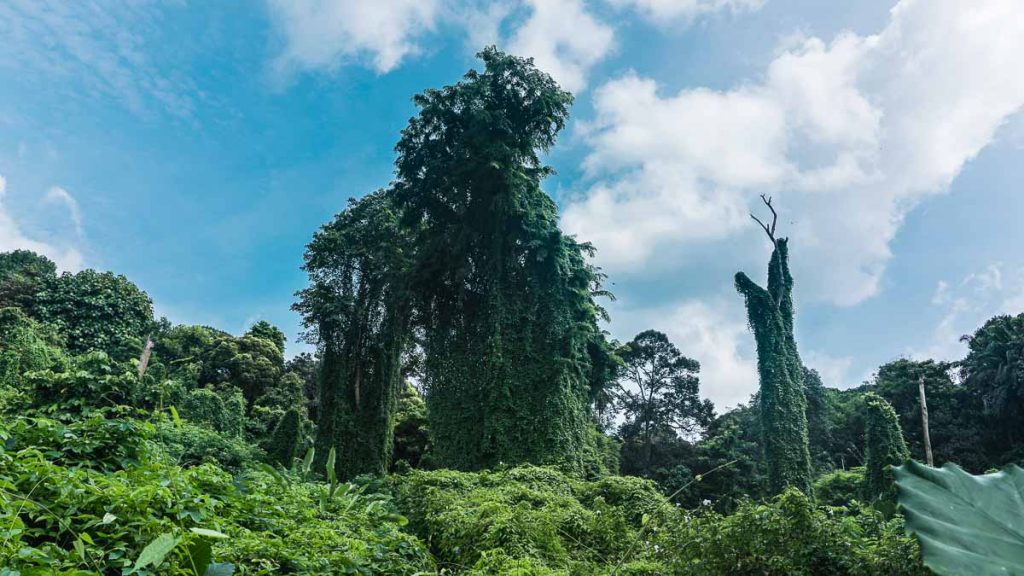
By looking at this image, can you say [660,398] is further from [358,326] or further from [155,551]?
[155,551]

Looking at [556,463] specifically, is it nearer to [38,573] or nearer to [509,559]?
[509,559]

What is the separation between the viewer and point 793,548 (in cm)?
343

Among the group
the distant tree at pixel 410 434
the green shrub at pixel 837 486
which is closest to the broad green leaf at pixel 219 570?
the distant tree at pixel 410 434

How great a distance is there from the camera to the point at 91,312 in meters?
21.2

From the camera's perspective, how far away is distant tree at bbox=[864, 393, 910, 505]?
13.7m

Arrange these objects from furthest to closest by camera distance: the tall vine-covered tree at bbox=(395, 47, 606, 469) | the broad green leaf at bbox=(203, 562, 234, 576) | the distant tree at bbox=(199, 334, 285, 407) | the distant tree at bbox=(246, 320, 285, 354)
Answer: the distant tree at bbox=(246, 320, 285, 354), the distant tree at bbox=(199, 334, 285, 407), the tall vine-covered tree at bbox=(395, 47, 606, 469), the broad green leaf at bbox=(203, 562, 234, 576)

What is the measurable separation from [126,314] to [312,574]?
79.9ft

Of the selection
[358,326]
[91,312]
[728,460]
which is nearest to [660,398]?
[728,460]

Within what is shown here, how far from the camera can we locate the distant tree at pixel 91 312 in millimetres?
20594

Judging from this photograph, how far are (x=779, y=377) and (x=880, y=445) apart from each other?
270 centimetres

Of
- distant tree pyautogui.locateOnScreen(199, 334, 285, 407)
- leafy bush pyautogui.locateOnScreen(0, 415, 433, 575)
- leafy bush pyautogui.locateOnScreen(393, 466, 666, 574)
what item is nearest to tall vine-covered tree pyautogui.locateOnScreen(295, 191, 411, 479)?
leafy bush pyautogui.locateOnScreen(393, 466, 666, 574)

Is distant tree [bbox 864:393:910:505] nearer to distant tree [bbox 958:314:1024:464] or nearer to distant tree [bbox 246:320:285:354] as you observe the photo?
distant tree [bbox 958:314:1024:464]

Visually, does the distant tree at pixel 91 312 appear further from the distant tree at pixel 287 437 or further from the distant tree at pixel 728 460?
the distant tree at pixel 728 460

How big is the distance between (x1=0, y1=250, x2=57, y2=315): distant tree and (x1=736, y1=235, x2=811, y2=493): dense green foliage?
2442 centimetres
